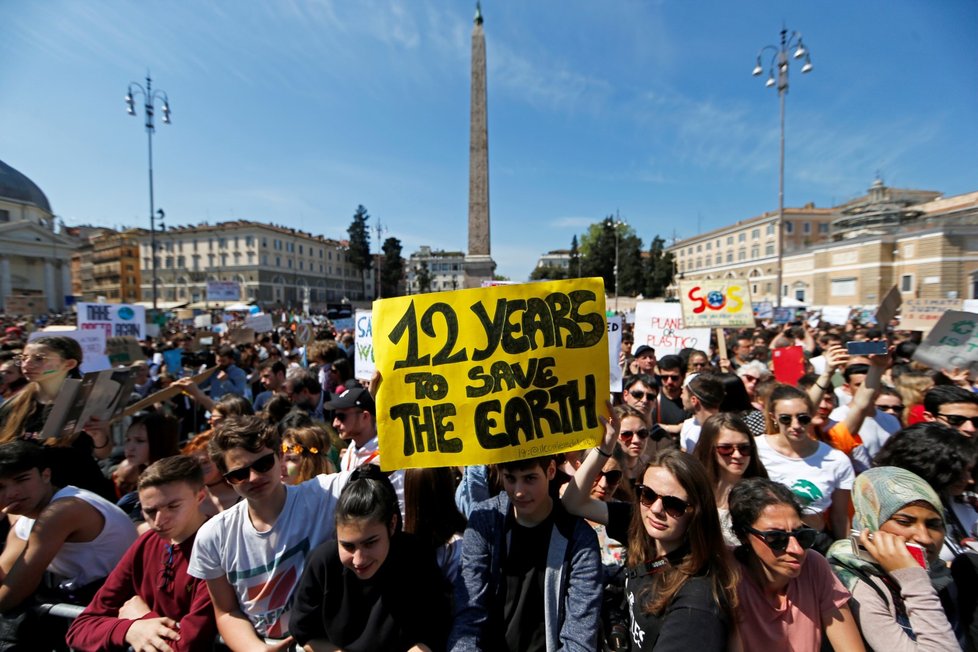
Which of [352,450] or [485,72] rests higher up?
[485,72]

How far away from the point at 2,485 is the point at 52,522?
32 centimetres

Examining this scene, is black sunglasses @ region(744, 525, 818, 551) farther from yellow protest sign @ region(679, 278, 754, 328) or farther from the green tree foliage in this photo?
the green tree foliage

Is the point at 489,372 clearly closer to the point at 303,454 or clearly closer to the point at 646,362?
the point at 303,454

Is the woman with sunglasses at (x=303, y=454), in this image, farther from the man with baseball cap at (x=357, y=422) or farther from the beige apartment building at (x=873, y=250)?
the beige apartment building at (x=873, y=250)

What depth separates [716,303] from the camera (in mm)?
7941

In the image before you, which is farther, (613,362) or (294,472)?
(613,362)

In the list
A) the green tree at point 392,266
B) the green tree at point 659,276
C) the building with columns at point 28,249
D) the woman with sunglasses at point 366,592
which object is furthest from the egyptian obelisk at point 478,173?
the green tree at point 392,266

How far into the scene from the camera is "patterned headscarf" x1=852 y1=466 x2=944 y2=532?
6.33 feet

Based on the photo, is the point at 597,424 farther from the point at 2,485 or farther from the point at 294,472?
the point at 2,485

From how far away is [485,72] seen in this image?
16266mm

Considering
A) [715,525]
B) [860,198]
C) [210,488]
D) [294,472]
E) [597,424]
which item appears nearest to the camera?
[715,525]

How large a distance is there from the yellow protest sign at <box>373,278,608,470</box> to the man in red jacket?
104cm

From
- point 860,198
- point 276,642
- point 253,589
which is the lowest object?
point 276,642

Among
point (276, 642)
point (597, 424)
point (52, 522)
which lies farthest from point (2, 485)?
point (597, 424)
